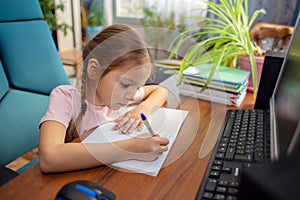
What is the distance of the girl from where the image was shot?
1.88ft

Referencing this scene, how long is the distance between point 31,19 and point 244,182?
0.98 meters

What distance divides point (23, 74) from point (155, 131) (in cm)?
55

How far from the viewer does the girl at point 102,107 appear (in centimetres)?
57

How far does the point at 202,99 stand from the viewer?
987mm

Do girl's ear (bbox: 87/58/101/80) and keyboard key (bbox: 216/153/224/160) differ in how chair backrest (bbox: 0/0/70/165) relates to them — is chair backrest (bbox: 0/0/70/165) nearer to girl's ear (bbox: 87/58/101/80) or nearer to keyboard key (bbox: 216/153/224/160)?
girl's ear (bbox: 87/58/101/80)

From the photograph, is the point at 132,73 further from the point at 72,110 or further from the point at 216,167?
the point at 216,167

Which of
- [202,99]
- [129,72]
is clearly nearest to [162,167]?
[129,72]

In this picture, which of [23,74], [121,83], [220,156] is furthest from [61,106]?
[220,156]

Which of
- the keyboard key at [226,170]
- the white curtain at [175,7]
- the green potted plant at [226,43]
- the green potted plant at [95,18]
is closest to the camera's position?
the keyboard key at [226,170]

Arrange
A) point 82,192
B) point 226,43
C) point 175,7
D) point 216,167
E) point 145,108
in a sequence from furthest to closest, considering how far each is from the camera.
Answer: point 175,7, point 226,43, point 145,108, point 216,167, point 82,192

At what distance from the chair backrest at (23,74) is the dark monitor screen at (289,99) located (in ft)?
2.53

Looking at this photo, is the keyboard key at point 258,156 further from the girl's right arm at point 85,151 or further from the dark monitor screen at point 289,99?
the girl's right arm at point 85,151

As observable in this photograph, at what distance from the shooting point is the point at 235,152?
22.6 inches

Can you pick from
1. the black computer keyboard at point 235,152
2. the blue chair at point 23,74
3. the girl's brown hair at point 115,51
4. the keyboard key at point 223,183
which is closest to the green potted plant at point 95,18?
the blue chair at point 23,74
